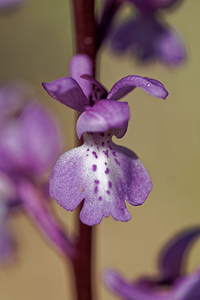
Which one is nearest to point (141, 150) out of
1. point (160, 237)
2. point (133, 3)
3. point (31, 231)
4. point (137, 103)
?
point (137, 103)

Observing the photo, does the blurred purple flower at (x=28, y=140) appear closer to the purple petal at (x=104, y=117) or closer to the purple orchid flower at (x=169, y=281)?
the purple orchid flower at (x=169, y=281)

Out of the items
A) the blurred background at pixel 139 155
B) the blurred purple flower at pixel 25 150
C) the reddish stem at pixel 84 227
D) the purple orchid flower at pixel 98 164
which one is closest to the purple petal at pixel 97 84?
the purple orchid flower at pixel 98 164

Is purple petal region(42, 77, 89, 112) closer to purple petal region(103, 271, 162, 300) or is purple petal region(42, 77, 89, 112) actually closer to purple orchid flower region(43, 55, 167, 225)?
purple orchid flower region(43, 55, 167, 225)

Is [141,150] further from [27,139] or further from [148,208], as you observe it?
[27,139]

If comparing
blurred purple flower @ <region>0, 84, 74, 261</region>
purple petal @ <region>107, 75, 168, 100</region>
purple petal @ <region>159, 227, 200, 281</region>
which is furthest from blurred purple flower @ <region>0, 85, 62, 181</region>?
purple petal @ <region>107, 75, 168, 100</region>

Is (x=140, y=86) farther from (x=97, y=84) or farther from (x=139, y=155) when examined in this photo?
(x=139, y=155)

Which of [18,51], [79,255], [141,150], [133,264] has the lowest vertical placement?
[79,255]

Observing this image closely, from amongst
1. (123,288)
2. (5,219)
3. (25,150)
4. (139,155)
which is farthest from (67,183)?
(139,155)
